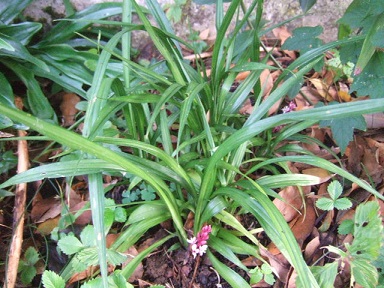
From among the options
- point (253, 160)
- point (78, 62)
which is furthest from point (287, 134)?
point (78, 62)

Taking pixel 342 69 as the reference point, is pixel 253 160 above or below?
below

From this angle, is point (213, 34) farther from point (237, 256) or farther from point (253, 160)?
point (237, 256)

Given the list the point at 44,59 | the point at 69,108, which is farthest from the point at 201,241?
the point at 44,59

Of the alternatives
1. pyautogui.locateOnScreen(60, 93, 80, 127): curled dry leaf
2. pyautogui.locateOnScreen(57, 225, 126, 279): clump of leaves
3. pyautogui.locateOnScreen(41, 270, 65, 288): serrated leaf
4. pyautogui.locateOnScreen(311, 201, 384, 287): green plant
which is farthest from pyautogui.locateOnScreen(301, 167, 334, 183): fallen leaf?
pyautogui.locateOnScreen(60, 93, 80, 127): curled dry leaf

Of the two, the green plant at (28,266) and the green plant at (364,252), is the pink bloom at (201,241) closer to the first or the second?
the green plant at (364,252)

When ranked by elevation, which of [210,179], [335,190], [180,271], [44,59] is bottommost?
[180,271]

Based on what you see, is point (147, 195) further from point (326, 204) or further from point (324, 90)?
point (324, 90)

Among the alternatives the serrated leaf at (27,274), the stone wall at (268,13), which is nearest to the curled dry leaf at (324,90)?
the stone wall at (268,13)
